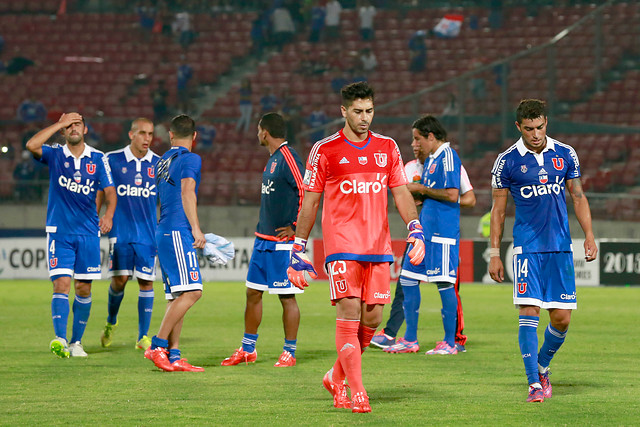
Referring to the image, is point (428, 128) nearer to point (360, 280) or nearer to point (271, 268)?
point (271, 268)

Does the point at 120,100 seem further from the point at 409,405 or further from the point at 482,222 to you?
the point at 409,405

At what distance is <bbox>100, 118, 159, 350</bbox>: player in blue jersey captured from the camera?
10688mm

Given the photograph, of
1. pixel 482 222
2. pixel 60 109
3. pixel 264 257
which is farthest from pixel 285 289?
pixel 60 109

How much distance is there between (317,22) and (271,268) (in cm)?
2295

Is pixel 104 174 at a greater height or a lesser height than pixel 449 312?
greater

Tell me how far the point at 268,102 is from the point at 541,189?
69.7 ft

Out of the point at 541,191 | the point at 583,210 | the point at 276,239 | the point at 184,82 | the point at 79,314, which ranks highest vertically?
the point at 184,82

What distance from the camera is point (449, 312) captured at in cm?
1030

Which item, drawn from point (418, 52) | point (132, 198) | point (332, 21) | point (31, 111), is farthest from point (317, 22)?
point (132, 198)

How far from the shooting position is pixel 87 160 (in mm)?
10102

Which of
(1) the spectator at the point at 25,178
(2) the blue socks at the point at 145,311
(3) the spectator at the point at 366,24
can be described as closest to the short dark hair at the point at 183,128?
(2) the blue socks at the point at 145,311

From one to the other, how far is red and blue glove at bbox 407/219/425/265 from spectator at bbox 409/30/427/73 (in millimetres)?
23017

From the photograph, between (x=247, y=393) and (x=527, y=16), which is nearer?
(x=247, y=393)

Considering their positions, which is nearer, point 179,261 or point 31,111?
point 179,261
